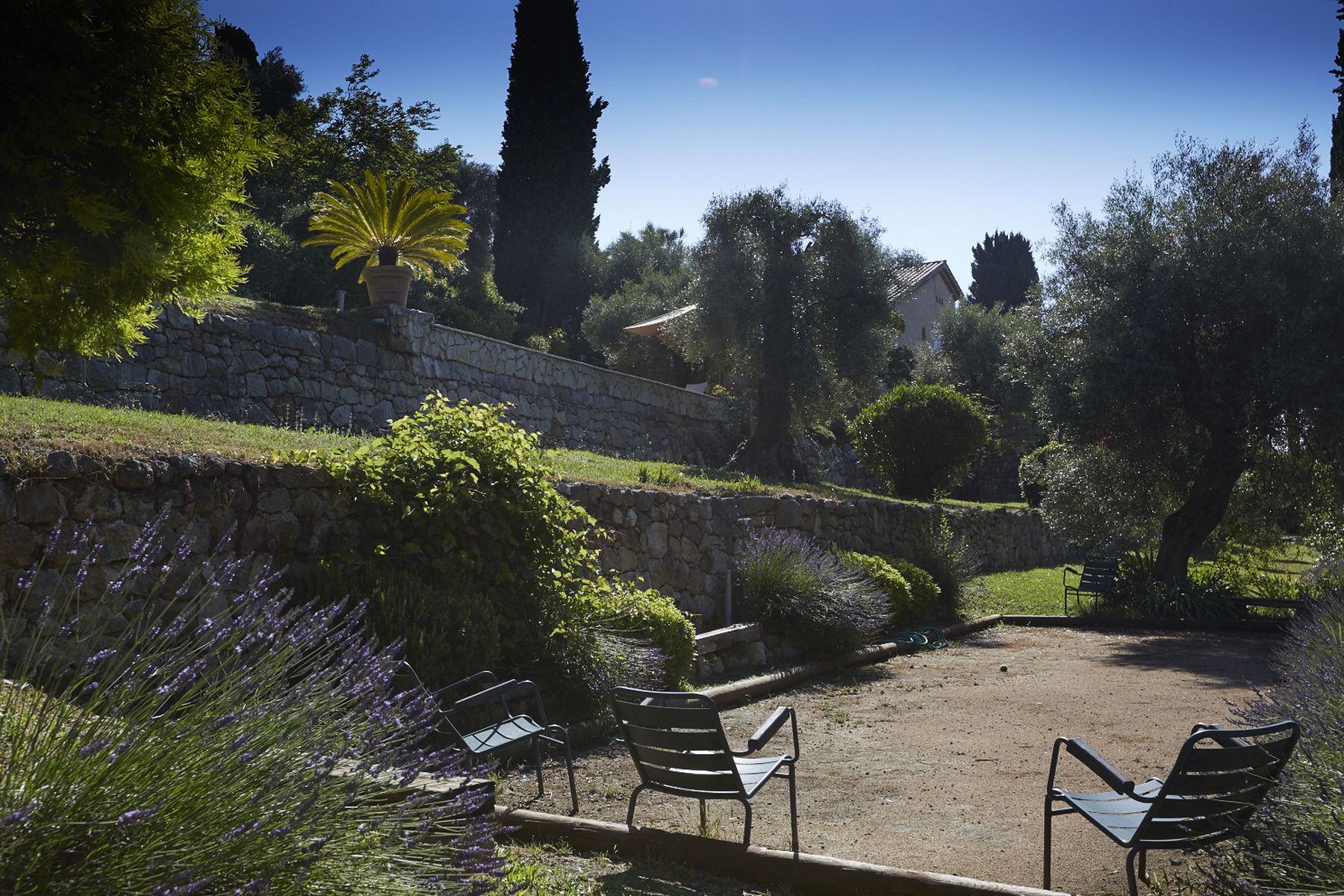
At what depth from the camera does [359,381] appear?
13.9m

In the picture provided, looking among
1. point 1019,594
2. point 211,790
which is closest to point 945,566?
point 1019,594

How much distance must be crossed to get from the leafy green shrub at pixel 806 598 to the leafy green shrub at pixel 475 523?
364cm

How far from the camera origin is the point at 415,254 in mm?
15859

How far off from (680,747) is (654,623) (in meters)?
3.73

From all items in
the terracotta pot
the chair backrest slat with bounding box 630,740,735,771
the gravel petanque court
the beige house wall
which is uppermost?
the beige house wall

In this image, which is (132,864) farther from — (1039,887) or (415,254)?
(415,254)

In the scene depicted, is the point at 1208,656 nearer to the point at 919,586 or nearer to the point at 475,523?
the point at 919,586

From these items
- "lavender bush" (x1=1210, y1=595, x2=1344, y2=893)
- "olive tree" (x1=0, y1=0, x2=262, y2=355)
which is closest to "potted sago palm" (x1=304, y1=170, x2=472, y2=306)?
"olive tree" (x1=0, y1=0, x2=262, y2=355)

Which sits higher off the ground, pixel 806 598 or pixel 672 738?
pixel 672 738

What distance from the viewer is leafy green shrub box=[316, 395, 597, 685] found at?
22.1ft

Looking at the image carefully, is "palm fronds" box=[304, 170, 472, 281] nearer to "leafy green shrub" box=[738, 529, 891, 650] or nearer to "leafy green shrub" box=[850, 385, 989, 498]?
"leafy green shrub" box=[738, 529, 891, 650]

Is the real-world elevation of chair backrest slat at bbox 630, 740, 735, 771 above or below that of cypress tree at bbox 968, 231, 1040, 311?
below

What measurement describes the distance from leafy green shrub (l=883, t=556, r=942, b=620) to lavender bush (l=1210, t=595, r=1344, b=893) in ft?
26.6

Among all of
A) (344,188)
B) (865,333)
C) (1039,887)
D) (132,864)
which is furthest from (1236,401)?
(132,864)
